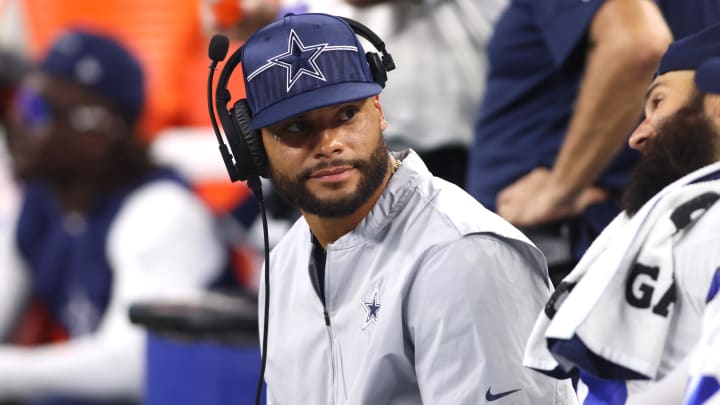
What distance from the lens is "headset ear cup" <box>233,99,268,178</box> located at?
1.81 m

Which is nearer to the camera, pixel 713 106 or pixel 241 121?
pixel 713 106

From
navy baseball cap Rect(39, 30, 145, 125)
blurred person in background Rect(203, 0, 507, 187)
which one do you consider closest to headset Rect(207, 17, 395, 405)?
blurred person in background Rect(203, 0, 507, 187)

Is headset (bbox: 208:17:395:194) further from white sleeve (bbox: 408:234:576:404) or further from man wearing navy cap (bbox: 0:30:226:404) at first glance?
man wearing navy cap (bbox: 0:30:226:404)

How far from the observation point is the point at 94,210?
164 inches

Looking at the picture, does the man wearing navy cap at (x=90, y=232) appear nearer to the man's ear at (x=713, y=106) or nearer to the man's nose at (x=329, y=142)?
the man's nose at (x=329, y=142)

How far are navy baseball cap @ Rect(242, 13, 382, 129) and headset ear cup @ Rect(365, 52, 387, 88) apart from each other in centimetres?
2

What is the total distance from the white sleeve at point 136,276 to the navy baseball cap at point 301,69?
2109 mm

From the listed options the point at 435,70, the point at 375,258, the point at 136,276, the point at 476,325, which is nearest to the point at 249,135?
the point at 375,258

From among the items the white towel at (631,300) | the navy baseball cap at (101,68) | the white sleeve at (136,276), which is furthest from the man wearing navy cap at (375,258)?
the navy baseball cap at (101,68)

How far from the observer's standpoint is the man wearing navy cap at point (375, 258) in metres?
1.66

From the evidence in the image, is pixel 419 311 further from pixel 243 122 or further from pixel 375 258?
pixel 243 122

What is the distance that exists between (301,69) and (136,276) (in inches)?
89.3

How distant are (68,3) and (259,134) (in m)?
3.73

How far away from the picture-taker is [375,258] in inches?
70.2
